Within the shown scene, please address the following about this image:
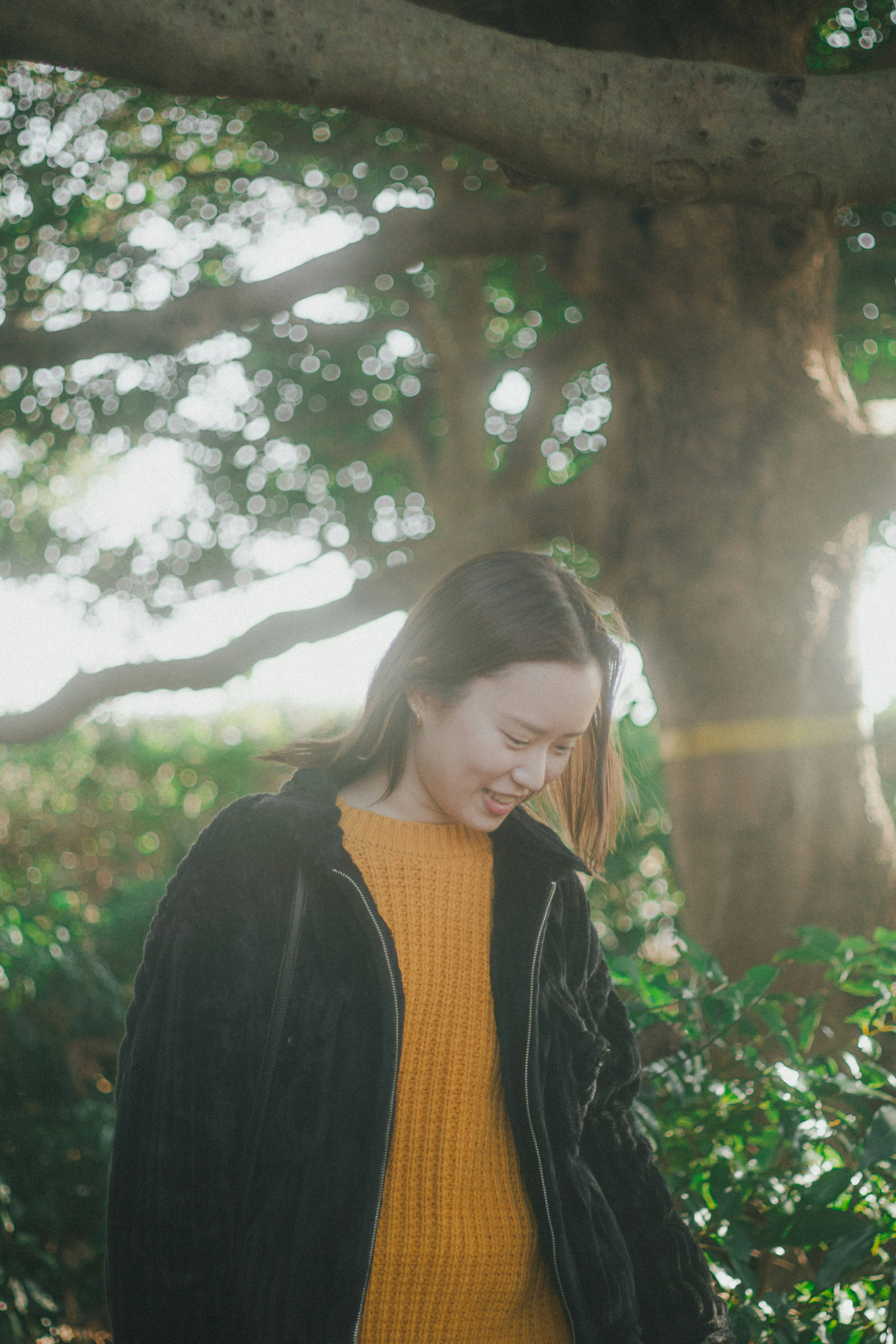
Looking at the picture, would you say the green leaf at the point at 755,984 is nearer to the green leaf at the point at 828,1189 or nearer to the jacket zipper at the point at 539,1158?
the green leaf at the point at 828,1189

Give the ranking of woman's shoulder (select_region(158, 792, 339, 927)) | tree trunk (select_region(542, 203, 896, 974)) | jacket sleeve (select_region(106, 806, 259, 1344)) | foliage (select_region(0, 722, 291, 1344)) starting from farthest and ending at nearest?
1. tree trunk (select_region(542, 203, 896, 974))
2. foliage (select_region(0, 722, 291, 1344))
3. woman's shoulder (select_region(158, 792, 339, 927))
4. jacket sleeve (select_region(106, 806, 259, 1344))

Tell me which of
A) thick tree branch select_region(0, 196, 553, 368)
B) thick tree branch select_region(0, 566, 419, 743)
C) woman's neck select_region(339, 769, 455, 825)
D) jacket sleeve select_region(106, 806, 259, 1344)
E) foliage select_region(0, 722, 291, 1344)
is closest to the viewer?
jacket sleeve select_region(106, 806, 259, 1344)

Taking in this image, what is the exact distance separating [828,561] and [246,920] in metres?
2.57

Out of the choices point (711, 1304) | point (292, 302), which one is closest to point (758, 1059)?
point (711, 1304)

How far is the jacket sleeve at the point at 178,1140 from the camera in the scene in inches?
44.3

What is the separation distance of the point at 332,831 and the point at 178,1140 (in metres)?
0.43

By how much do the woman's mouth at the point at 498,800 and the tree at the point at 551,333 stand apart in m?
1.23

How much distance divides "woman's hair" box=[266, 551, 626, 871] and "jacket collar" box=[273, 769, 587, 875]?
9 centimetres

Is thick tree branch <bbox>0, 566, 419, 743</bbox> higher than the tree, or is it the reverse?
the tree

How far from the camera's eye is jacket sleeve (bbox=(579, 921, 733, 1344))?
146 cm

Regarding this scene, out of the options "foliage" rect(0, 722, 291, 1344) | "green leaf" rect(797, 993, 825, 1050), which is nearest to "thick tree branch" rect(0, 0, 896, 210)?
"green leaf" rect(797, 993, 825, 1050)

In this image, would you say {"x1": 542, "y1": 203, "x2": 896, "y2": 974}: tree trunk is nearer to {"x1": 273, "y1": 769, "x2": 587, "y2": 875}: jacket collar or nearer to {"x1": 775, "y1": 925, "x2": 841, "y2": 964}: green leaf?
Result: {"x1": 775, "y1": 925, "x2": 841, "y2": 964}: green leaf

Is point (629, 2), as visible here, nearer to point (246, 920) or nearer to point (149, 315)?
point (149, 315)

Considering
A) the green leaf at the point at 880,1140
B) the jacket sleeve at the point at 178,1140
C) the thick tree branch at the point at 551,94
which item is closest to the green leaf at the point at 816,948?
the green leaf at the point at 880,1140
